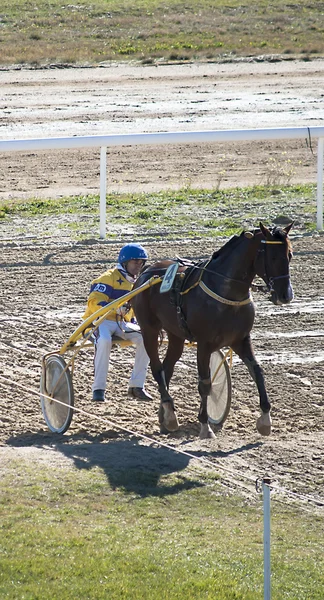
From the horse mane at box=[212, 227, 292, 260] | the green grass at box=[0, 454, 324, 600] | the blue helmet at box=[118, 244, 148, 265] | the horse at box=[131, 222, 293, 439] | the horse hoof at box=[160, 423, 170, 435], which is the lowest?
the green grass at box=[0, 454, 324, 600]

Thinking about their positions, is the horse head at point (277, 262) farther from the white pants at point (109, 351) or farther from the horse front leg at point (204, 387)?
the white pants at point (109, 351)

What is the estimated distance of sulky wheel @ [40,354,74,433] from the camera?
8101 millimetres

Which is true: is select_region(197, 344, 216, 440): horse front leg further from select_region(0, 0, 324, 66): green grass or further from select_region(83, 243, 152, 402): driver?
select_region(0, 0, 324, 66): green grass

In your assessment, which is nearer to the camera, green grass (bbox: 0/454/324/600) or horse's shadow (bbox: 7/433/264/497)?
green grass (bbox: 0/454/324/600)

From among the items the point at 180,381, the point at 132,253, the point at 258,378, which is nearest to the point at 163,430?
the point at 258,378

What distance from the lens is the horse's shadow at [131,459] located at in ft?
22.5

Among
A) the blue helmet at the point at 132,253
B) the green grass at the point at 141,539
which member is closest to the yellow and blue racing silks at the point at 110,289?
the blue helmet at the point at 132,253

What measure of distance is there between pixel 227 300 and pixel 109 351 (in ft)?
4.20

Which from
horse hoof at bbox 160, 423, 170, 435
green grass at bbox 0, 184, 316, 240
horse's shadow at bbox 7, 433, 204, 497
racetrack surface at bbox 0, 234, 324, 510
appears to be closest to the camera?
horse's shadow at bbox 7, 433, 204, 497

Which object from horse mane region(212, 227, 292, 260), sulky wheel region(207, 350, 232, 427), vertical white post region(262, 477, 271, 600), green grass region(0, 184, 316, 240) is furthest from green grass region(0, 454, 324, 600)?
green grass region(0, 184, 316, 240)

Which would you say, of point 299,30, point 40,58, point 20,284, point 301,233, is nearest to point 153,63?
point 40,58

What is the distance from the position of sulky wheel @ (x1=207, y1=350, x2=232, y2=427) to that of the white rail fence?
6.03 metres

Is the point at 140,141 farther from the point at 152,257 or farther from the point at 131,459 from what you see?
the point at 131,459

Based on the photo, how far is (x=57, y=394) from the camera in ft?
27.5
